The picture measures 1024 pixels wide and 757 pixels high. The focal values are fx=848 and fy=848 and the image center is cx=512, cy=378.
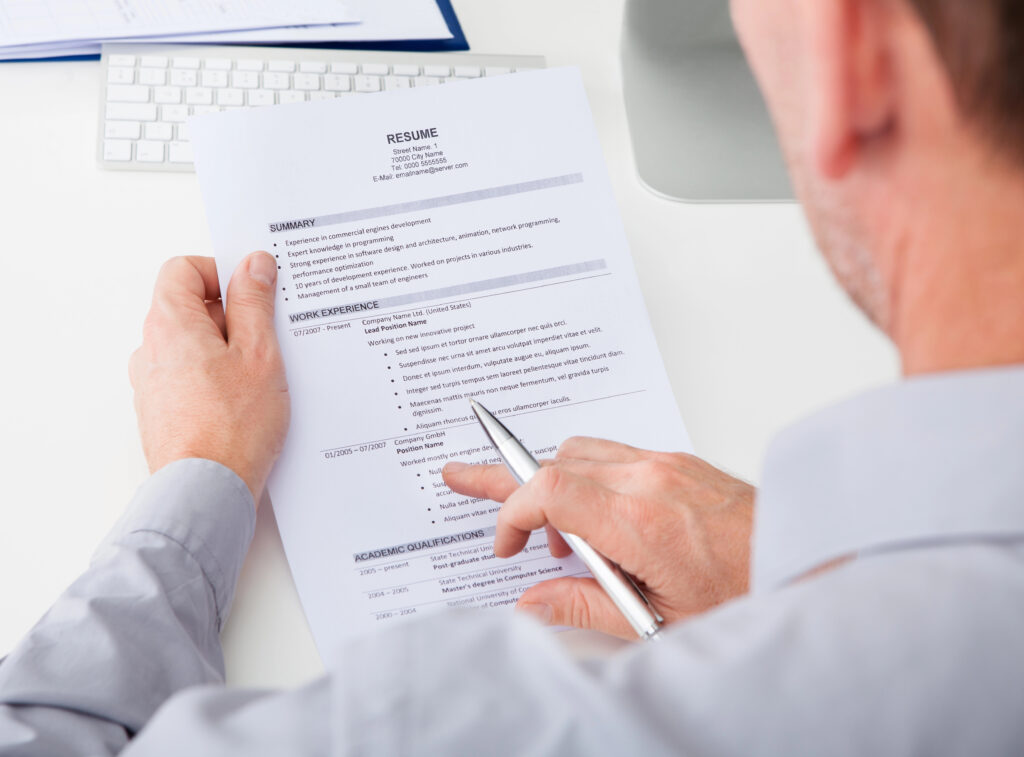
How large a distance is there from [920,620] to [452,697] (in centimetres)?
17

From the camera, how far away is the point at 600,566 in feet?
1.86

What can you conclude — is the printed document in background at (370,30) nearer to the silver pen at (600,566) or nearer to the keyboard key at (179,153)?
the keyboard key at (179,153)

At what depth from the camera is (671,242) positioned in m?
0.79

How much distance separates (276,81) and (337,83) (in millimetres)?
55

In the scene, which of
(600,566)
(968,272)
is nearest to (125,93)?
(600,566)

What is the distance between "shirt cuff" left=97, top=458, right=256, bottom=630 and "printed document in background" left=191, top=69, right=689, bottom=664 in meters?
0.04

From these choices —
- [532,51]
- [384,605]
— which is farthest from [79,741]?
[532,51]

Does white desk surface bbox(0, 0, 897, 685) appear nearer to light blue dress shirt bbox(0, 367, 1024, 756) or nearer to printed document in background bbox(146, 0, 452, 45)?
printed document in background bbox(146, 0, 452, 45)

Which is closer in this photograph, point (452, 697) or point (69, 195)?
point (452, 697)

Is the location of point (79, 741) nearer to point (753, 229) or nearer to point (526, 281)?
point (526, 281)

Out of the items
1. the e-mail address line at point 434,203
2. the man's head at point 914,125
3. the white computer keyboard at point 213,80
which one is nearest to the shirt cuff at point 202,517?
the e-mail address line at point 434,203

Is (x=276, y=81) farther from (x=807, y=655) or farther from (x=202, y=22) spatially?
(x=807, y=655)

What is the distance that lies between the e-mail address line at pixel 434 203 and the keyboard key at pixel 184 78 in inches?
7.7

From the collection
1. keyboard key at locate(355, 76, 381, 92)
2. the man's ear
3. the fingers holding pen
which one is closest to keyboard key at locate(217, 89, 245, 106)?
keyboard key at locate(355, 76, 381, 92)
